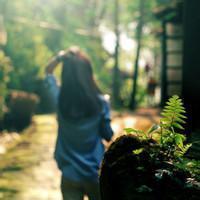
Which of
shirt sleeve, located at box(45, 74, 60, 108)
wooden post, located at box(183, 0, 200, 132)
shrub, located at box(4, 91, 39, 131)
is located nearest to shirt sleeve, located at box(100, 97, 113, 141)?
shirt sleeve, located at box(45, 74, 60, 108)

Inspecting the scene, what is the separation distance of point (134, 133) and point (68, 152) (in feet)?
5.37

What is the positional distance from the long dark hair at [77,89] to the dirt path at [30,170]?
4.36m

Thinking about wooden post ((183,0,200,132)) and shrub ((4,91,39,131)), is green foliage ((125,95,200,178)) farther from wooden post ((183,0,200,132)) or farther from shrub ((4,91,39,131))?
A: shrub ((4,91,39,131))

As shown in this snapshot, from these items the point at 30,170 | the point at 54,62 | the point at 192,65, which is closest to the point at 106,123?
the point at 54,62

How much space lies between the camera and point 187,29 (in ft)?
14.8

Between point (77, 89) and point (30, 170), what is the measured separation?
22.9 ft

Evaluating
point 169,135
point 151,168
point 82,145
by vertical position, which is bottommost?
point 82,145

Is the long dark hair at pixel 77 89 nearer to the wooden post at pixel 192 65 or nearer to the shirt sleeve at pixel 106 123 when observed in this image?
the shirt sleeve at pixel 106 123

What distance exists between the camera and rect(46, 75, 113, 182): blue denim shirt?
4.70 meters

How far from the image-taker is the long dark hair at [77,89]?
4.61m

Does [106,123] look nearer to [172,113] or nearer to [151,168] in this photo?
[172,113]

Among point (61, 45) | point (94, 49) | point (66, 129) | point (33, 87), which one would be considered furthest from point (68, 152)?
point (94, 49)

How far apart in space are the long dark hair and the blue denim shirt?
8cm

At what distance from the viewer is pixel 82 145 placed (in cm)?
478
